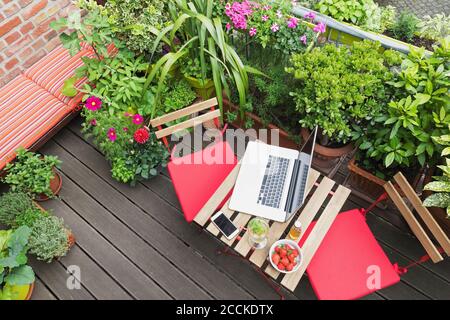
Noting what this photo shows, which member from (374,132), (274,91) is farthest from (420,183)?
(274,91)

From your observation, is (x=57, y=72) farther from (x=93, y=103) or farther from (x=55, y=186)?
(x=55, y=186)

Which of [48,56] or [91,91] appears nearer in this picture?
[91,91]

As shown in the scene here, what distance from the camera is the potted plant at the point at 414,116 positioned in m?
1.94

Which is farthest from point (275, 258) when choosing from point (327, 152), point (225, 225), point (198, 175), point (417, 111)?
point (417, 111)

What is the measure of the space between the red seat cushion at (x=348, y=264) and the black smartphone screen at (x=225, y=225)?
0.42 metres

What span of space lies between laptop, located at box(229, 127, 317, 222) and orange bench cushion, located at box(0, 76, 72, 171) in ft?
5.73

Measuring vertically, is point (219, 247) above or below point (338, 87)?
below

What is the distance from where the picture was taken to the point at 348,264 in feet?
6.43

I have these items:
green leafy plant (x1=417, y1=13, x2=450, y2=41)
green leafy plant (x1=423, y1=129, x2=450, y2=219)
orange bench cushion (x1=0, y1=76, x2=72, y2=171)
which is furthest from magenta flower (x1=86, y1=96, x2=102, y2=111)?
green leafy plant (x1=417, y1=13, x2=450, y2=41)

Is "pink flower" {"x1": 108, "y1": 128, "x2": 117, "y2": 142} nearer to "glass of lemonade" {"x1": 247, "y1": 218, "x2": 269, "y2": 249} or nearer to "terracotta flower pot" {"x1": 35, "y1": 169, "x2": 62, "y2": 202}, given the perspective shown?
"terracotta flower pot" {"x1": 35, "y1": 169, "x2": 62, "y2": 202}

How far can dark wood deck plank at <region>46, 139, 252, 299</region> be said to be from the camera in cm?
229

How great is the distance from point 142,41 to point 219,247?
5.75 feet

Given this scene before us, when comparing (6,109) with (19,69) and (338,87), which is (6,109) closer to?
(19,69)

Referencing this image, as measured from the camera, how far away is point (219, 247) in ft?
7.91
